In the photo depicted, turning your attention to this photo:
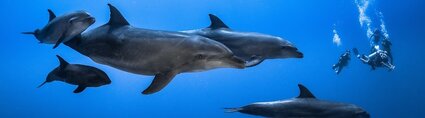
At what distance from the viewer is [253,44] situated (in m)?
6.54

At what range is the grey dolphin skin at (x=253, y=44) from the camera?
648cm

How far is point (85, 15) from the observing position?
5172 mm

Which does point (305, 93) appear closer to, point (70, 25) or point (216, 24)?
point (216, 24)

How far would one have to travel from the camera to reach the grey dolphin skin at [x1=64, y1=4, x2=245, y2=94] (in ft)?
14.3

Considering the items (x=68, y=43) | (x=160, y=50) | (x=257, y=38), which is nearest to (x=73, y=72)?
(x=68, y=43)

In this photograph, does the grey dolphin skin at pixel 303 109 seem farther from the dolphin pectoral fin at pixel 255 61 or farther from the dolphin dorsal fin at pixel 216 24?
the dolphin dorsal fin at pixel 216 24

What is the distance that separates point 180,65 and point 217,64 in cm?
41

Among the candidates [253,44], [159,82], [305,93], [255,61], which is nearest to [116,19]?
[159,82]

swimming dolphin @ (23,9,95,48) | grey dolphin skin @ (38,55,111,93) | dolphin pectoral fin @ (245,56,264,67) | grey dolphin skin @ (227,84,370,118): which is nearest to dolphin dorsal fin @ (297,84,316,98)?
grey dolphin skin @ (227,84,370,118)

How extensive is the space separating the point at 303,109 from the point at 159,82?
3673 millimetres

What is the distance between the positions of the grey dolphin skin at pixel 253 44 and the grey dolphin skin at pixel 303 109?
97 cm

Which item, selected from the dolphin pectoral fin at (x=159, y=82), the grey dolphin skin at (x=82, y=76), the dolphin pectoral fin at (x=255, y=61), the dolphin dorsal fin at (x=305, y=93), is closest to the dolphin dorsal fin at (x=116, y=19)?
the grey dolphin skin at (x=82, y=76)

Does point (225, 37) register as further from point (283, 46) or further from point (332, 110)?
point (332, 110)

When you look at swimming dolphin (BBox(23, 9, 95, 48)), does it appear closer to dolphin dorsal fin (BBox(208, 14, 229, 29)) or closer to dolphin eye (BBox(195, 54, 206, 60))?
dolphin eye (BBox(195, 54, 206, 60))
